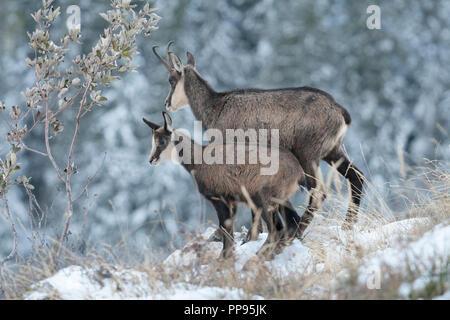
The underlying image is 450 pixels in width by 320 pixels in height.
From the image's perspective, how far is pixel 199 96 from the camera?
7.20 m

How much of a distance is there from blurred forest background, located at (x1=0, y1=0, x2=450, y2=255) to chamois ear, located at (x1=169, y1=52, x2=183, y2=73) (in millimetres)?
11229

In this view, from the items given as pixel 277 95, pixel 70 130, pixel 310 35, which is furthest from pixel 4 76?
pixel 277 95

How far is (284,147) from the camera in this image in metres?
6.51

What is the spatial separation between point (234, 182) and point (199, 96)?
1671 millimetres

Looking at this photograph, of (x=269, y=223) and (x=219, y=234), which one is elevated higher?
(x=269, y=223)

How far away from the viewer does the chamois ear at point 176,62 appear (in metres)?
7.11

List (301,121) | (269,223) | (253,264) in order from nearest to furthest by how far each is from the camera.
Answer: (253,264), (269,223), (301,121)

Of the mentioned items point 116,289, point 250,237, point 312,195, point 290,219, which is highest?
point 312,195

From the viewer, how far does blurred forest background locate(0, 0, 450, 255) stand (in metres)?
19.3

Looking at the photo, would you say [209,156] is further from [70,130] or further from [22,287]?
[70,130]

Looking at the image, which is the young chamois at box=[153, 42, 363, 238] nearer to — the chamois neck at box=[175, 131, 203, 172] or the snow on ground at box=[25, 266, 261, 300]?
the chamois neck at box=[175, 131, 203, 172]

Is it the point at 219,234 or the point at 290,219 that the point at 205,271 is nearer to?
the point at 290,219

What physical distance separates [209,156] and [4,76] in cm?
1793

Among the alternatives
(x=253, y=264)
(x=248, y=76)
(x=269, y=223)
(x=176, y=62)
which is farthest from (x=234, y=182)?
(x=248, y=76)
